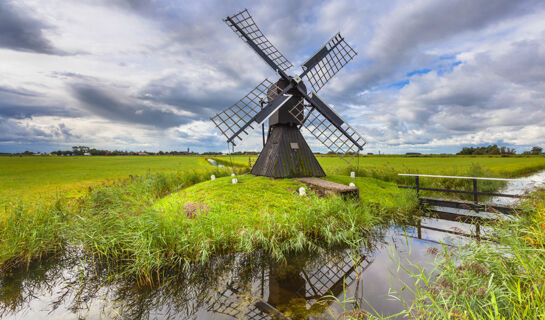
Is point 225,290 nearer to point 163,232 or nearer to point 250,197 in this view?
point 163,232

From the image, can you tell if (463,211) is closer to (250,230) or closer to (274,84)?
(250,230)

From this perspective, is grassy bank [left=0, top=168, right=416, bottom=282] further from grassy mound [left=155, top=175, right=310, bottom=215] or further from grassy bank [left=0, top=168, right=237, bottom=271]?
grassy mound [left=155, top=175, right=310, bottom=215]

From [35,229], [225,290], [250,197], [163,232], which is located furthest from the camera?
[250,197]

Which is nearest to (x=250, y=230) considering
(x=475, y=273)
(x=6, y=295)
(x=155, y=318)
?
(x=155, y=318)

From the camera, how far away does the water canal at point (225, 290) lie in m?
3.45

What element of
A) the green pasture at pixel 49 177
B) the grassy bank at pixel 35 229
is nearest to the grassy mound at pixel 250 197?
the grassy bank at pixel 35 229

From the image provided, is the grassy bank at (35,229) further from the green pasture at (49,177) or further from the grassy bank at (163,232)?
the green pasture at (49,177)

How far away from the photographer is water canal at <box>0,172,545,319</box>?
345 centimetres

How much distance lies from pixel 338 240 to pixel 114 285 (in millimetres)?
4770

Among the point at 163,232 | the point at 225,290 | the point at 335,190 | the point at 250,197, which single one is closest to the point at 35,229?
the point at 163,232

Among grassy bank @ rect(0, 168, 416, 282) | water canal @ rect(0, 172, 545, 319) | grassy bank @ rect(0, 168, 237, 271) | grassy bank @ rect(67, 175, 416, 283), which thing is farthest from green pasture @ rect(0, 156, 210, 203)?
water canal @ rect(0, 172, 545, 319)

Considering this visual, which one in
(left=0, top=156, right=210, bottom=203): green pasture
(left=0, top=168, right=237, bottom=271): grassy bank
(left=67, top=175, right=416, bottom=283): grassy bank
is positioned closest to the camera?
(left=67, top=175, right=416, bottom=283): grassy bank

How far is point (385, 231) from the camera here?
6969 mm

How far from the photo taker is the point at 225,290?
3.95m
